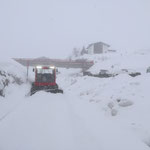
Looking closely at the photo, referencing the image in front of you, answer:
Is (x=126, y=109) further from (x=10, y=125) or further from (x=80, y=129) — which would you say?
(x=10, y=125)

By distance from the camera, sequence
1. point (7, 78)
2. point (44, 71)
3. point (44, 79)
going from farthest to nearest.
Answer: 1. point (44, 71)
2. point (44, 79)
3. point (7, 78)

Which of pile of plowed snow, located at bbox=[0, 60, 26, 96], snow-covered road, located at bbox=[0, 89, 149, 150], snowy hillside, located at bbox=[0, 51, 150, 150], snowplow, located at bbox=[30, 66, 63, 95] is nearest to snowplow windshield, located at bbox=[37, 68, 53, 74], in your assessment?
snowplow, located at bbox=[30, 66, 63, 95]

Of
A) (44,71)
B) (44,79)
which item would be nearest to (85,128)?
(44,79)

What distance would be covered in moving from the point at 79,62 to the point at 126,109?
4389 cm

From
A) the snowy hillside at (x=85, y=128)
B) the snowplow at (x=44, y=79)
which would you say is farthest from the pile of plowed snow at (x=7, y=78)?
the snowy hillside at (x=85, y=128)

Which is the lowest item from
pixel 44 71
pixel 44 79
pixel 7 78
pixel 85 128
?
pixel 85 128

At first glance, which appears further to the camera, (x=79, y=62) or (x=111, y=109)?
(x=79, y=62)

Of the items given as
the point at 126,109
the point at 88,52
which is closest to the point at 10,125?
the point at 126,109

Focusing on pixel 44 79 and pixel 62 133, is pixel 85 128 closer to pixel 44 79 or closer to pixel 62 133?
pixel 62 133

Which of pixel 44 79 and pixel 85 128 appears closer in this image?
pixel 85 128

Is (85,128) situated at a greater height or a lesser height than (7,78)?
lesser

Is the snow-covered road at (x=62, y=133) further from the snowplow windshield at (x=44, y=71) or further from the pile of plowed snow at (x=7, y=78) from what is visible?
the snowplow windshield at (x=44, y=71)

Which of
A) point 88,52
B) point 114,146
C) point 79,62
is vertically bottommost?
point 114,146

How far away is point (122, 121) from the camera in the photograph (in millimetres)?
6207
